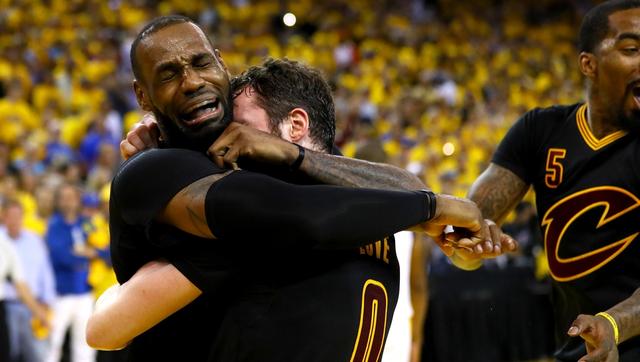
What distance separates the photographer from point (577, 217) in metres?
3.76

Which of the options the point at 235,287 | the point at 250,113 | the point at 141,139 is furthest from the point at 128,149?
the point at 235,287

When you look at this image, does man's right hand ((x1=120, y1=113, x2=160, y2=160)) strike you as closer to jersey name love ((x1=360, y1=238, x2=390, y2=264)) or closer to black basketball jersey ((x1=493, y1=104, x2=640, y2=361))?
jersey name love ((x1=360, y1=238, x2=390, y2=264))

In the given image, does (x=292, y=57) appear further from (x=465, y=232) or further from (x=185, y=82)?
(x=185, y=82)

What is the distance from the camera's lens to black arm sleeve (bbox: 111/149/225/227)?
92.6 inches

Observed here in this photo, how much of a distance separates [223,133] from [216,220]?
35 cm

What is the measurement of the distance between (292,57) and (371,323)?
47.5 ft

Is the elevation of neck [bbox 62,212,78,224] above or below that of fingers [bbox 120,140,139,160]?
above

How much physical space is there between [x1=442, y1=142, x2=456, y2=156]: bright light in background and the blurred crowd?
0.02 metres

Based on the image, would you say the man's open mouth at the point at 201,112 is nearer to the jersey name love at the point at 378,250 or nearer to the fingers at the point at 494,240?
the jersey name love at the point at 378,250

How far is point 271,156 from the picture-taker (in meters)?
2.52

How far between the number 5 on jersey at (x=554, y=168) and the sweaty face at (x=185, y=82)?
173 cm

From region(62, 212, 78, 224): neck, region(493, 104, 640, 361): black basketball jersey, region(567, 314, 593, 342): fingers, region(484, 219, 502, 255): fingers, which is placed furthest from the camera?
→ region(62, 212, 78, 224): neck

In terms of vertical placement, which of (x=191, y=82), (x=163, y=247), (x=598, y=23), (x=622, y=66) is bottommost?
(x=163, y=247)

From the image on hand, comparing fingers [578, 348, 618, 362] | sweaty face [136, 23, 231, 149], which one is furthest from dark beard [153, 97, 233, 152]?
fingers [578, 348, 618, 362]
